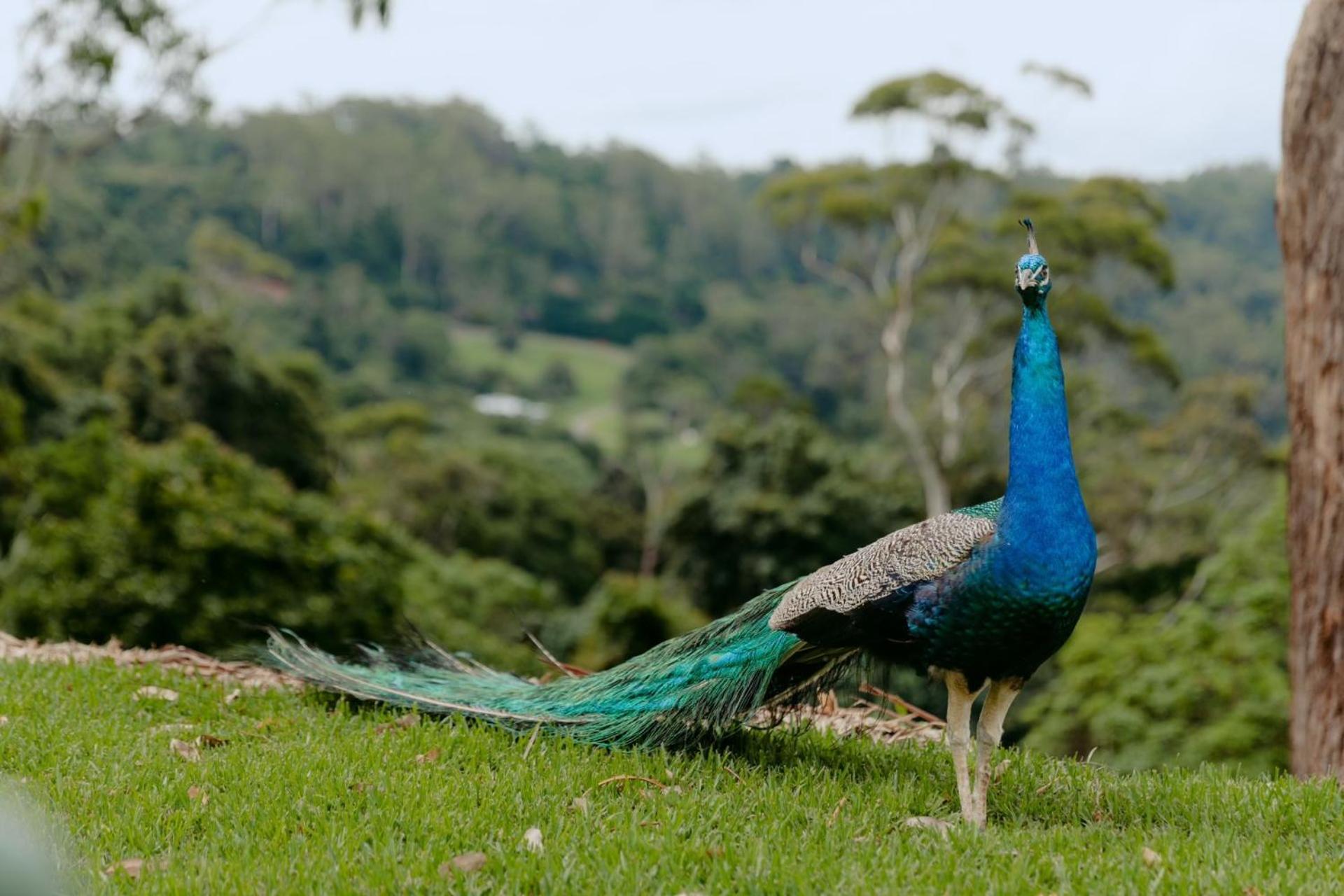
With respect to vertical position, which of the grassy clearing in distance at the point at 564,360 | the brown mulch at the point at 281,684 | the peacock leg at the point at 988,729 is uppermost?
the peacock leg at the point at 988,729

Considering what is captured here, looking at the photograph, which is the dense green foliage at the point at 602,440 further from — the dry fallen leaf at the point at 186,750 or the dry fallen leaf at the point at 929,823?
the dry fallen leaf at the point at 929,823

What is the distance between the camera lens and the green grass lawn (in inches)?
132

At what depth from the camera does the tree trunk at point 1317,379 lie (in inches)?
232

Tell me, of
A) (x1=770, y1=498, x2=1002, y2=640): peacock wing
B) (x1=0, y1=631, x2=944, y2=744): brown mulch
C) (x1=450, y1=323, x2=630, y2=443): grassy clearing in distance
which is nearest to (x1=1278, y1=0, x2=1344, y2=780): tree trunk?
(x1=0, y1=631, x2=944, y2=744): brown mulch

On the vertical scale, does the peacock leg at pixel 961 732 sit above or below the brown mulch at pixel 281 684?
above

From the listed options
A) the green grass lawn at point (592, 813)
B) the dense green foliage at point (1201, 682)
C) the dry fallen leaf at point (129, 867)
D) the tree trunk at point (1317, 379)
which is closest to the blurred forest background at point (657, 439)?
the dense green foliage at point (1201, 682)

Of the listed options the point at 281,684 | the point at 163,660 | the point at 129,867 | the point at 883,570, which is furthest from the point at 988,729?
the point at 163,660

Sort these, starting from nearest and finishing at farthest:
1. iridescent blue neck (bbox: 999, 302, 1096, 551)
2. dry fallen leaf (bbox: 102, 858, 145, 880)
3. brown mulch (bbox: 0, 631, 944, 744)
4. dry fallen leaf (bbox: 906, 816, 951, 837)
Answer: dry fallen leaf (bbox: 102, 858, 145, 880) → iridescent blue neck (bbox: 999, 302, 1096, 551) → dry fallen leaf (bbox: 906, 816, 951, 837) → brown mulch (bbox: 0, 631, 944, 744)

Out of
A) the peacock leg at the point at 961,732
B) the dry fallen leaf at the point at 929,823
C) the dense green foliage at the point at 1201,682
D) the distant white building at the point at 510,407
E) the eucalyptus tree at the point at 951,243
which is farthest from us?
the distant white building at the point at 510,407

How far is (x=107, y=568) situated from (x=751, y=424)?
45.4 feet

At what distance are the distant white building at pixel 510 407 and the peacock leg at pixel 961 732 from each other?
50588mm

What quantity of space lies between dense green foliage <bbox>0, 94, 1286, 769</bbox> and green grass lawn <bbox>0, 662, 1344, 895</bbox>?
3.16ft

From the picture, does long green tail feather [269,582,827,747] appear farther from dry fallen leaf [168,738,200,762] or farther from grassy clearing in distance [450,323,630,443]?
grassy clearing in distance [450,323,630,443]

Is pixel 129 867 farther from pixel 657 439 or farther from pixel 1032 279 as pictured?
pixel 657 439
